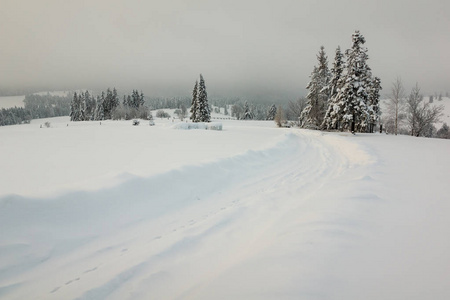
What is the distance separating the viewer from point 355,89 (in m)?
27.8

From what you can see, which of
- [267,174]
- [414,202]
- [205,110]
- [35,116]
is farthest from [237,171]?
[35,116]

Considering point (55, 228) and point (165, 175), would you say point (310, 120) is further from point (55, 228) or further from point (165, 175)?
point (55, 228)

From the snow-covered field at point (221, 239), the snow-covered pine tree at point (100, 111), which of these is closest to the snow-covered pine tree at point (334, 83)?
the snow-covered field at point (221, 239)

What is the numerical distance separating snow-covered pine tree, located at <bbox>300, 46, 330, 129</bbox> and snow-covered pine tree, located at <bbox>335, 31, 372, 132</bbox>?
9.08 m

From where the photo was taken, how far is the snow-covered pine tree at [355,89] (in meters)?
27.3

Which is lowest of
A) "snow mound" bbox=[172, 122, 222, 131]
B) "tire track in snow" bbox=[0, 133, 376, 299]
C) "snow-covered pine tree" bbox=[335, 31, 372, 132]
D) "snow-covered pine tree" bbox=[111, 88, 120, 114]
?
"tire track in snow" bbox=[0, 133, 376, 299]

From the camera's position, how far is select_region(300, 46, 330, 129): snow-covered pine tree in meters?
37.5

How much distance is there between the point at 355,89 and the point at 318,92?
9793 mm

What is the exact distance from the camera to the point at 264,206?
500 cm

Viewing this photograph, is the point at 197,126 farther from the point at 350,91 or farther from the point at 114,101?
the point at 114,101

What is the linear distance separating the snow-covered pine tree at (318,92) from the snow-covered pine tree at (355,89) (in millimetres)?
9075

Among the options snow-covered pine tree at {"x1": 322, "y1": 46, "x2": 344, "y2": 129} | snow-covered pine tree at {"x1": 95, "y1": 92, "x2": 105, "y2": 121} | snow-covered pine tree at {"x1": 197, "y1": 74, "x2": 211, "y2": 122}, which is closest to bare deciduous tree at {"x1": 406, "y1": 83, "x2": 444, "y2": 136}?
snow-covered pine tree at {"x1": 322, "y1": 46, "x2": 344, "y2": 129}

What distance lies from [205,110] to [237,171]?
49.9 metres

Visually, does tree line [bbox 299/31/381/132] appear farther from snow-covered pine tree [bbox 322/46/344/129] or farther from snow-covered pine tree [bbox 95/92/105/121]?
snow-covered pine tree [bbox 95/92/105/121]
